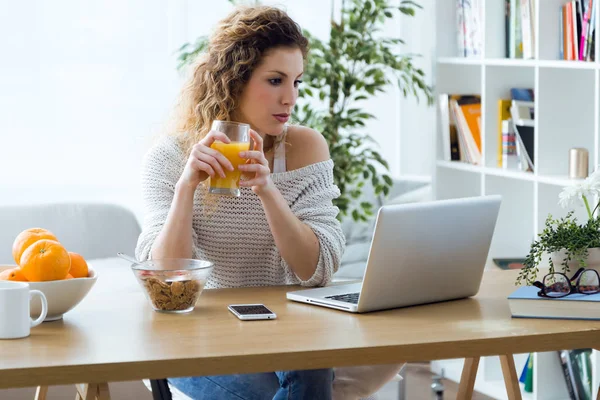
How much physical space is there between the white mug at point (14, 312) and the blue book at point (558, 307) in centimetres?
85

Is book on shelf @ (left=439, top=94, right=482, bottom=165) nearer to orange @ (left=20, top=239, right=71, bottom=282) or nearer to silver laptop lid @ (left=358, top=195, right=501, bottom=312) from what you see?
silver laptop lid @ (left=358, top=195, right=501, bottom=312)

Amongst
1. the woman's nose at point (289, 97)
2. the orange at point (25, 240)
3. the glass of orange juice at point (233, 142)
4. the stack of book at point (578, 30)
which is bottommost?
A: the orange at point (25, 240)

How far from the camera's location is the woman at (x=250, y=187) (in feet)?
6.67

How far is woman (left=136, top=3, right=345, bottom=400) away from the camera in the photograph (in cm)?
203

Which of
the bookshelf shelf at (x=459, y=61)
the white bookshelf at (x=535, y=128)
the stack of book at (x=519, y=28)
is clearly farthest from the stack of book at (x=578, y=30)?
the bookshelf shelf at (x=459, y=61)

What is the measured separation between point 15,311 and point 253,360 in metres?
0.40

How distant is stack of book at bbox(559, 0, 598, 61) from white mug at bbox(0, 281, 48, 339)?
1.98 m

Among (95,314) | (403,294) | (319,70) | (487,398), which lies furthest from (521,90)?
(95,314)

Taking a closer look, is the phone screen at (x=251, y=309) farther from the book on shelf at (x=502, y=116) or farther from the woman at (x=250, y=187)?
the book on shelf at (x=502, y=116)

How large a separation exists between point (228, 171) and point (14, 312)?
1.80ft

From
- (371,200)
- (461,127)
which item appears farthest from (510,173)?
(371,200)

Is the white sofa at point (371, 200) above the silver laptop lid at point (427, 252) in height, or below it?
below

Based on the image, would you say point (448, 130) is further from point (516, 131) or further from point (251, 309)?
point (251, 309)

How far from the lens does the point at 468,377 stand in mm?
2037
